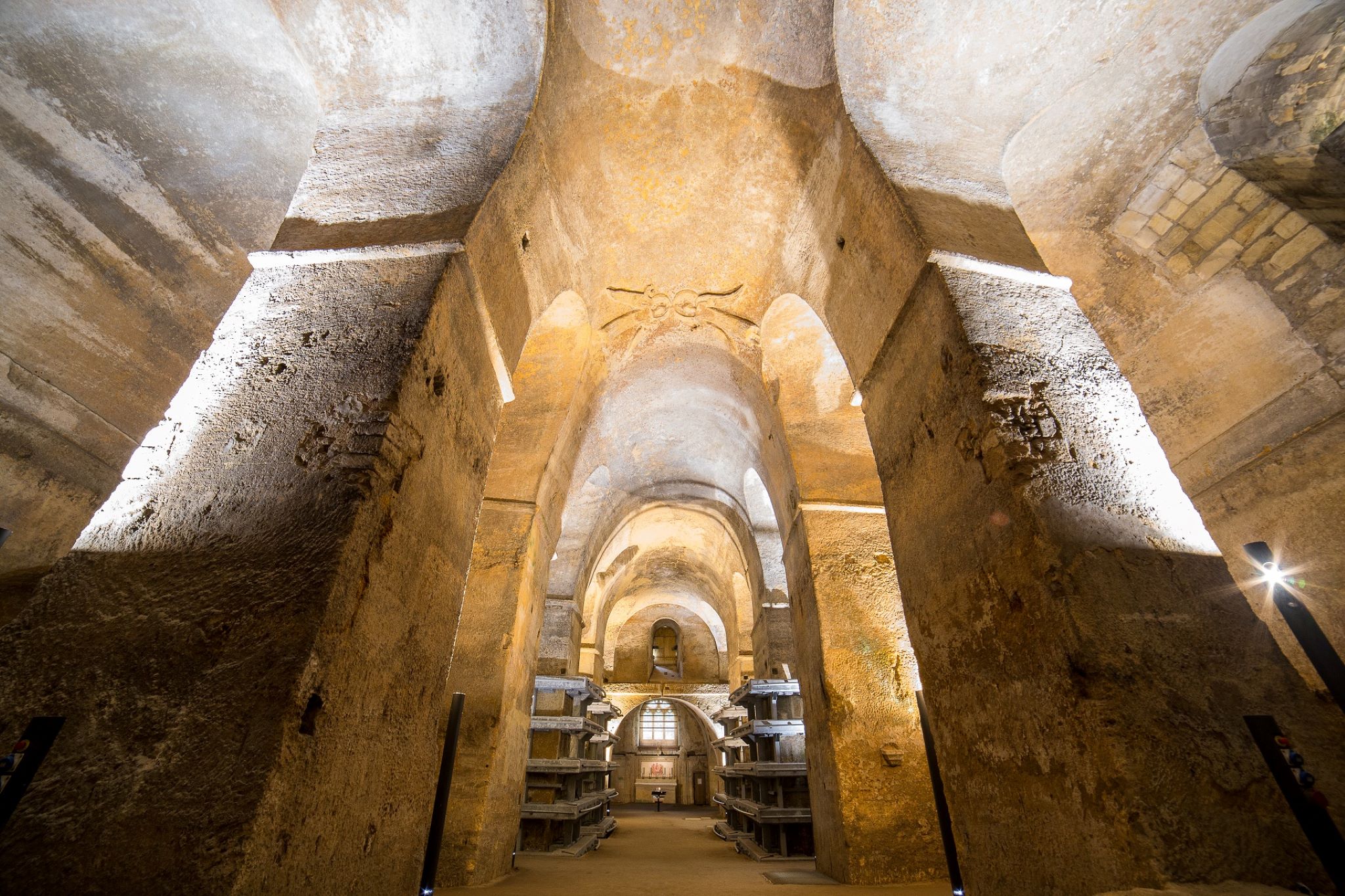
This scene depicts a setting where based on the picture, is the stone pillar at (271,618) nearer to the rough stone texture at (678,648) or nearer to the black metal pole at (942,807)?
the black metal pole at (942,807)

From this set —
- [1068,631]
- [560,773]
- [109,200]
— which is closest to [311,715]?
[1068,631]

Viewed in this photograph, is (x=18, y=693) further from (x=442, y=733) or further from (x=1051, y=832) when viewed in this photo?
(x=1051, y=832)

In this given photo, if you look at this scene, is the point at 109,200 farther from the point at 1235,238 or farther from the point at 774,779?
the point at 774,779

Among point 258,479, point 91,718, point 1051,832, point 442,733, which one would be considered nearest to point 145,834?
point 91,718

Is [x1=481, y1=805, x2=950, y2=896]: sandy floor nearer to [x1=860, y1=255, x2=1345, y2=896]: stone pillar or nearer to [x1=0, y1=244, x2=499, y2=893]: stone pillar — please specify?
[x1=860, y1=255, x2=1345, y2=896]: stone pillar

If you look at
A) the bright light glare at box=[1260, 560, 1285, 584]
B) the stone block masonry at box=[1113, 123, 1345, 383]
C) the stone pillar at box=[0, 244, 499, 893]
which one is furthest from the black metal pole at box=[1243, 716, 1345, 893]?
the stone block masonry at box=[1113, 123, 1345, 383]

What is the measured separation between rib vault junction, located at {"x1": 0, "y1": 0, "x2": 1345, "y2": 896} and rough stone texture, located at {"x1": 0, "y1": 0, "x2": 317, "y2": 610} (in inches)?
1.2

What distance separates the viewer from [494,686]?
16.3ft

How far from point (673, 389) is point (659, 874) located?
5300 mm

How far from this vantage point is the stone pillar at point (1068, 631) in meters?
1.76

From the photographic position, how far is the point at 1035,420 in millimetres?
2492

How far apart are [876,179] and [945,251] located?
0.84m

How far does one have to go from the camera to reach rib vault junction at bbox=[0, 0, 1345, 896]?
180 cm

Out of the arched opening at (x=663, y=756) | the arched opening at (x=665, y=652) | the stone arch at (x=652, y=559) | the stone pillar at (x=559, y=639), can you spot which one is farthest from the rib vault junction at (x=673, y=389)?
the arched opening at (x=663, y=756)
